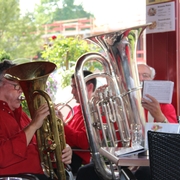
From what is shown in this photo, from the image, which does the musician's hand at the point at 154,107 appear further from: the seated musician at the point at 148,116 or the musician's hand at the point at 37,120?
the musician's hand at the point at 37,120

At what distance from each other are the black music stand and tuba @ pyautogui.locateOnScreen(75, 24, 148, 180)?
2.40ft

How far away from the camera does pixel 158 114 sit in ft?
7.36

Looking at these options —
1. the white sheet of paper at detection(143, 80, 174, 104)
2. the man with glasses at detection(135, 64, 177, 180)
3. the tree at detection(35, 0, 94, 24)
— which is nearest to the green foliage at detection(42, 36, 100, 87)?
the tree at detection(35, 0, 94, 24)

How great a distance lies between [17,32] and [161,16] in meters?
2.81

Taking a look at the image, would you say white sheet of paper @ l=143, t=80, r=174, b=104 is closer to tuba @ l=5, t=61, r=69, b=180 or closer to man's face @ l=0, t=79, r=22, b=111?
tuba @ l=5, t=61, r=69, b=180

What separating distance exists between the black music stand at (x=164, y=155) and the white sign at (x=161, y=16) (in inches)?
74.7

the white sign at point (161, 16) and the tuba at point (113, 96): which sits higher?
the white sign at point (161, 16)

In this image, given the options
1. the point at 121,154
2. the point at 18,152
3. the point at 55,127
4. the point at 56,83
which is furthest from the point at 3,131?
the point at 56,83

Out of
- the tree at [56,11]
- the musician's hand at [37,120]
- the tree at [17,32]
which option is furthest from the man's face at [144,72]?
the tree at [17,32]

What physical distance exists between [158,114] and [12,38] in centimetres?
366

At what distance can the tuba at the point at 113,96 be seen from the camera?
226cm

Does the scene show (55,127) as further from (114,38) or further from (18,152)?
(114,38)

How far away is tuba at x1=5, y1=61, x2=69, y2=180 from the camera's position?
2008 mm

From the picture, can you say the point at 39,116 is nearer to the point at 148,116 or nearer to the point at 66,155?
the point at 66,155
